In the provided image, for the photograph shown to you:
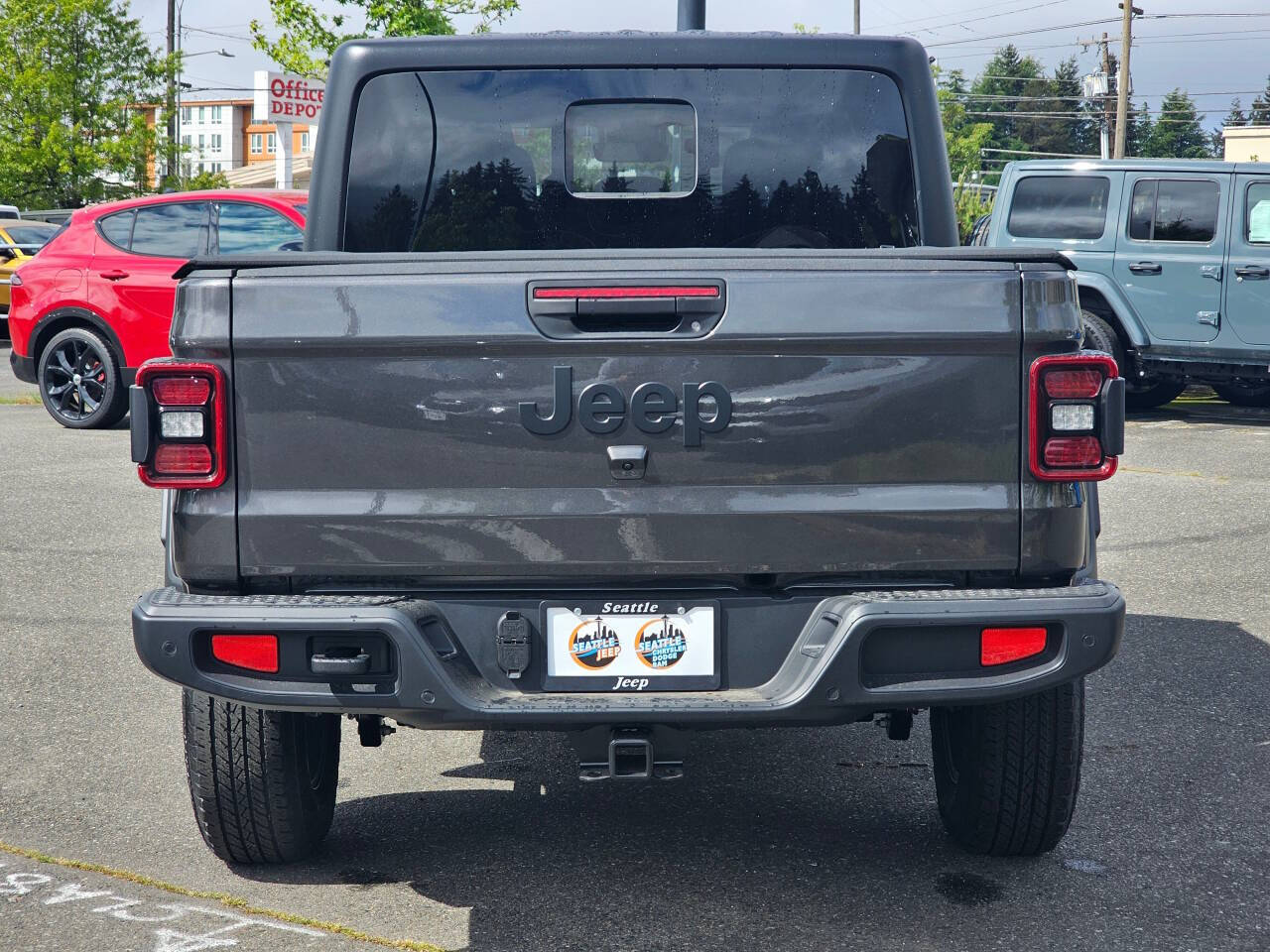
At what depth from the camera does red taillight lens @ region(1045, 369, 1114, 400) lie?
9.86 ft

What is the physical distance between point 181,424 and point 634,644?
1.01 m

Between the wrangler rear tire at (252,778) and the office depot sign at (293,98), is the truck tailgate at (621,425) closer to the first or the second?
the wrangler rear tire at (252,778)

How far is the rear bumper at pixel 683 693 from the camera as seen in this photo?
2938 millimetres

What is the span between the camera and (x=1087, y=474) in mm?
3016

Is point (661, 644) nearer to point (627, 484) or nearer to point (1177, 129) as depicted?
point (627, 484)

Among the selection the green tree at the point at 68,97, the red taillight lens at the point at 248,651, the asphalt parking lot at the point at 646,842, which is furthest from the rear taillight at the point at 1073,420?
the green tree at the point at 68,97

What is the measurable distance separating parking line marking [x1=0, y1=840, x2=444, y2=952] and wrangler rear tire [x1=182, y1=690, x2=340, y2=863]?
0.43 feet

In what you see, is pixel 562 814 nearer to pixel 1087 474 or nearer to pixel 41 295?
pixel 1087 474

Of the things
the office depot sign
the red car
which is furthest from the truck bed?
the office depot sign

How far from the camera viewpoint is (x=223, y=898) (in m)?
3.47

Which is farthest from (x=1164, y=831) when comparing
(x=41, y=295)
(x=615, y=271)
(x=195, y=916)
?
(x=41, y=295)

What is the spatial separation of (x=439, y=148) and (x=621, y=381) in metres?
1.50

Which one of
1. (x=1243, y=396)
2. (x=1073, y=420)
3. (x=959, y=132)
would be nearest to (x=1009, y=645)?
(x=1073, y=420)

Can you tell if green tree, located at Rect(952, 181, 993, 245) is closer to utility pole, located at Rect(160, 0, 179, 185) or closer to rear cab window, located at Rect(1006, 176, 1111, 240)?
utility pole, located at Rect(160, 0, 179, 185)
